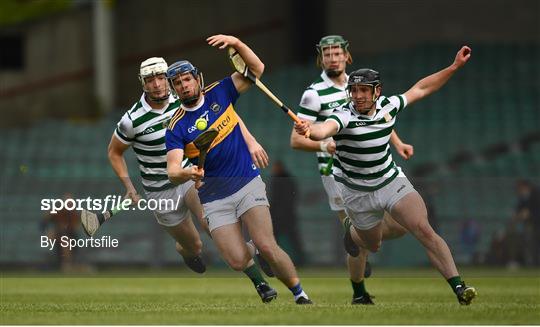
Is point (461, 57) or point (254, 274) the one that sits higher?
point (461, 57)

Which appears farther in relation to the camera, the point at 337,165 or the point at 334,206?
the point at 334,206

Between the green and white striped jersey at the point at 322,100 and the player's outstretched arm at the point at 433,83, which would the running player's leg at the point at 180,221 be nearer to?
the green and white striped jersey at the point at 322,100

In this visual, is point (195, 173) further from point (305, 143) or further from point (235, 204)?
point (305, 143)

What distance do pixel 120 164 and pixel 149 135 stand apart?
563 millimetres

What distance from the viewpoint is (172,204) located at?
1464 centimetres

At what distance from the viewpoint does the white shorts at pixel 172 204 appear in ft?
47.6

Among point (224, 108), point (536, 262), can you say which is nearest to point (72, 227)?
point (224, 108)

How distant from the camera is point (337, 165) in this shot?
14.0m

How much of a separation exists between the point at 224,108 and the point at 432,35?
1723 cm

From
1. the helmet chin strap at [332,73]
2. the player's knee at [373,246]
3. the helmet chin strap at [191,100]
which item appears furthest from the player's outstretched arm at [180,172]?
the helmet chin strap at [332,73]

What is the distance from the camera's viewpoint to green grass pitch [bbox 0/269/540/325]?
448 inches

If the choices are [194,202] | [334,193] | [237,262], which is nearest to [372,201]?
[237,262]

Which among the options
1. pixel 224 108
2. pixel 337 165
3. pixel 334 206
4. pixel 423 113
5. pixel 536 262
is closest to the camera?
pixel 224 108

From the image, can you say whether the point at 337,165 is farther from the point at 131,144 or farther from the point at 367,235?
the point at 131,144
